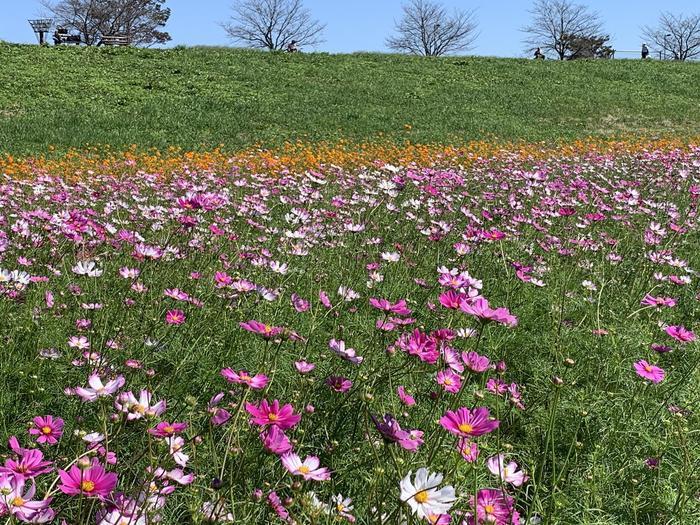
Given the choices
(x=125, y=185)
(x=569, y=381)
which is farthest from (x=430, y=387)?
(x=125, y=185)

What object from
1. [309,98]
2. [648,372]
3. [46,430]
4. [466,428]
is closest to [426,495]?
[466,428]

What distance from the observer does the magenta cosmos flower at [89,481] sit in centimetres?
91

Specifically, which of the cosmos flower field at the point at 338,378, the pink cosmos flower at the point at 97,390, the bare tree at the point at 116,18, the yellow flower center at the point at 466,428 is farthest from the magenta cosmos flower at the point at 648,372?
the bare tree at the point at 116,18

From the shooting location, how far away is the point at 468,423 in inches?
44.3

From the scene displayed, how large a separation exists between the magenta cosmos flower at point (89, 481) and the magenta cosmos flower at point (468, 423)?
1.87 ft

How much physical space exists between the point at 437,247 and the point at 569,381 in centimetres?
184

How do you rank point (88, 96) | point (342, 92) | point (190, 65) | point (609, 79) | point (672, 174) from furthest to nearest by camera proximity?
point (609, 79) < point (190, 65) < point (342, 92) < point (88, 96) < point (672, 174)

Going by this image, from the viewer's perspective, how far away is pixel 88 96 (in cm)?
1572

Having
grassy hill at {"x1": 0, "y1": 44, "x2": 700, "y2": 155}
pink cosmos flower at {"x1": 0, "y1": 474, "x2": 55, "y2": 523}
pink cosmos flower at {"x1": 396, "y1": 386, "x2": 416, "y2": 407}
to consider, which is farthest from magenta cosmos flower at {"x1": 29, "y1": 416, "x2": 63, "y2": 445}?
grassy hill at {"x1": 0, "y1": 44, "x2": 700, "y2": 155}

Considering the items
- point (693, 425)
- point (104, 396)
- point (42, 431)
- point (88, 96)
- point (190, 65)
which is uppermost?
point (190, 65)

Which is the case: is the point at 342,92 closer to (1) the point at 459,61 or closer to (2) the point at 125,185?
(1) the point at 459,61

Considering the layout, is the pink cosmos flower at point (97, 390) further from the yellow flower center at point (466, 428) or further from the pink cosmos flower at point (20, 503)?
the yellow flower center at point (466, 428)

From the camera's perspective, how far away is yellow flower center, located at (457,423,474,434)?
1.08 metres

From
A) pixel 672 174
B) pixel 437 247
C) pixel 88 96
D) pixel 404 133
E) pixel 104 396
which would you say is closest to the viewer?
pixel 104 396
